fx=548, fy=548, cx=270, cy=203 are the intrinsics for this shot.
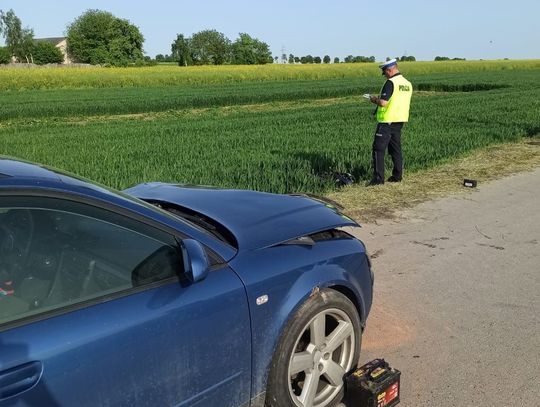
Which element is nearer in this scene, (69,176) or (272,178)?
(69,176)

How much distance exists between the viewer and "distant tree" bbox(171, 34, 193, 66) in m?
120

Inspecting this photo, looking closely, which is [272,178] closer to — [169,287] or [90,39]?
[169,287]

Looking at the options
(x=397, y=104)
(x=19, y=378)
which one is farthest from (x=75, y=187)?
(x=397, y=104)

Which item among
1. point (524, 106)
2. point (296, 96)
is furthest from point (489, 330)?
A: point (296, 96)

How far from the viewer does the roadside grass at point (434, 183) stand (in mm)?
7047

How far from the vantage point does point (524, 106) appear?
20.7 meters

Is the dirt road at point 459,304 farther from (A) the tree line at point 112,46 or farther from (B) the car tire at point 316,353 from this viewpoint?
(A) the tree line at point 112,46

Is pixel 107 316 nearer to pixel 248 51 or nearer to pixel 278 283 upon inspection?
pixel 278 283

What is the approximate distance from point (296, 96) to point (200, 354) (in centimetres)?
3327

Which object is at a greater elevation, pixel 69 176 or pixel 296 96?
pixel 69 176

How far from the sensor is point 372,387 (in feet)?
9.28

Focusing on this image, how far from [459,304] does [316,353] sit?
1880 mm

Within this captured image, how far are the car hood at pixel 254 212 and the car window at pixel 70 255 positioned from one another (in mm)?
522

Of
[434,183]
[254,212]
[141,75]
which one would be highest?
[254,212]
